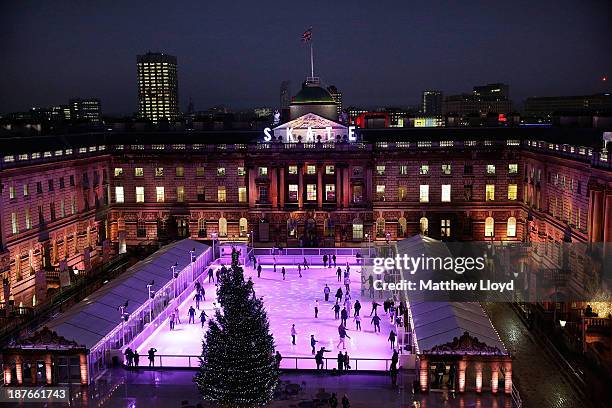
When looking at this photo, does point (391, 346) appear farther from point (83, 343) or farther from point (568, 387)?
point (83, 343)

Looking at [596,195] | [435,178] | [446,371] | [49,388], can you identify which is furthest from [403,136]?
[49,388]

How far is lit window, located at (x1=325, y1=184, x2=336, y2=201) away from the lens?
9150 centimetres

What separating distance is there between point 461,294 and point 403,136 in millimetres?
44562

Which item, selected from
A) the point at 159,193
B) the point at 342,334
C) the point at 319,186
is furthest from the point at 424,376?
the point at 159,193

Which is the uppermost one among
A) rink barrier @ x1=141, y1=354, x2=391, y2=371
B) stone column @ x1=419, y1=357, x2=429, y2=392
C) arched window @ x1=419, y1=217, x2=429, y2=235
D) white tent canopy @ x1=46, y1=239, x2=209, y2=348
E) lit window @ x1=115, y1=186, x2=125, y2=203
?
lit window @ x1=115, y1=186, x2=125, y2=203

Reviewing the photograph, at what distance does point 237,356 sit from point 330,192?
56.9 metres

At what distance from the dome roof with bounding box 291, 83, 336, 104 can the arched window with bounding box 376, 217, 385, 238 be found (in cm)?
2096

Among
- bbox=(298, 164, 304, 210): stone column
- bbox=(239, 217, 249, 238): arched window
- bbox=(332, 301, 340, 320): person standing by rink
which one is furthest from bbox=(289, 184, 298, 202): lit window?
bbox=(332, 301, 340, 320): person standing by rink

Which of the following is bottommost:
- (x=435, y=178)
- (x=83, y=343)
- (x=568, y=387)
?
(x=568, y=387)

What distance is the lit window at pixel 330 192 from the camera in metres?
91.5

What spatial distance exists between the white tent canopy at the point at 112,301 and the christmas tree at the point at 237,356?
9.92 meters

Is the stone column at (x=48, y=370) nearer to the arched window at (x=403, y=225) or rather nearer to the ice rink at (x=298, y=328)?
the ice rink at (x=298, y=328)

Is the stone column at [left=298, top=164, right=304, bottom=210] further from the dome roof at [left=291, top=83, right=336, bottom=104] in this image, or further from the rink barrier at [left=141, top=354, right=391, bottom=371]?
the rink barrier at [left=141, top=354, right=391, bottom=371]

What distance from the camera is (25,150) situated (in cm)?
7225
